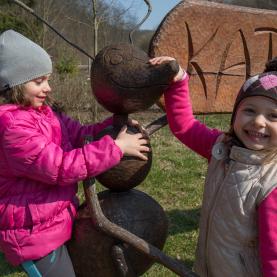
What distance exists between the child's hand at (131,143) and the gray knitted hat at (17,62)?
394 millimetres

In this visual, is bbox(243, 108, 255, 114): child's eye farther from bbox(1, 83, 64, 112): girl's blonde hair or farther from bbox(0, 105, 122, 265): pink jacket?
bbox(1, 83, 64, 112): girl's blonde hair

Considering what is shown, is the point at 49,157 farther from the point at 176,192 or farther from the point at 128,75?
the point at 176,192

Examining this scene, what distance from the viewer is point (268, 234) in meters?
1.55

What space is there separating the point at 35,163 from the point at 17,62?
40cm

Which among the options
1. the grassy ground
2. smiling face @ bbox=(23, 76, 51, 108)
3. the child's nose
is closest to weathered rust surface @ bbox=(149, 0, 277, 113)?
smiling face @ bbox=(23, 76, 51, 108)

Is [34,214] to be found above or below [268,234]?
below

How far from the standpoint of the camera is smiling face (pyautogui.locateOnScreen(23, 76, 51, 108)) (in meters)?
1.79

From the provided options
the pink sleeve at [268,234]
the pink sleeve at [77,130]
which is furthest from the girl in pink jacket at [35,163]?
the pink sleeve at [268,234]

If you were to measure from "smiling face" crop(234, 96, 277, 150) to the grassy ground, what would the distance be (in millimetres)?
1817

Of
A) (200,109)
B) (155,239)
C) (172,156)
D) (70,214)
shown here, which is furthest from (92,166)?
(172,156)

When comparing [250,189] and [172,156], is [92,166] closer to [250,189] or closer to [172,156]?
[250,189]

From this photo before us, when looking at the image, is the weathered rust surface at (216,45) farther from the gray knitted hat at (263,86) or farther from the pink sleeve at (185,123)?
the gray knitted hat at (263,86)

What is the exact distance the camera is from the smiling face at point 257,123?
162cm

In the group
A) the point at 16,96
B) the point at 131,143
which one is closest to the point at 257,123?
the point at 131,143
